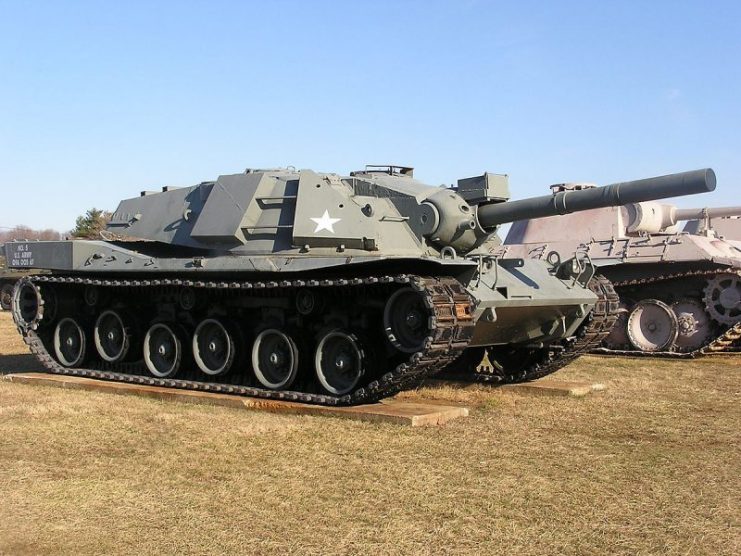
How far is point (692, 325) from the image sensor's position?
19.6m

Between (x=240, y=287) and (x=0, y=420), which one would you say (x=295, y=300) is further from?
(x=0, y=420)

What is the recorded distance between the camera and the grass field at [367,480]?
5863 mm

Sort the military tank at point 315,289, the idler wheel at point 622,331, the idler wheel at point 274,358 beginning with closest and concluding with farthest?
the military tank at point 315,289 < the idler wheel at point 274,358 < the idler wheel at point 622,331

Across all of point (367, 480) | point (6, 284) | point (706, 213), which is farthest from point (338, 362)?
point (6, 284)

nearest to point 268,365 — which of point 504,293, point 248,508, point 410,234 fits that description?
point 410,234

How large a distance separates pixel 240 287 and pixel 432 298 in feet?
9.87

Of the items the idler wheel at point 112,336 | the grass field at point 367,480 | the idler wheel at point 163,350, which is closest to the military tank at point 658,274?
the grass field at point 367,480

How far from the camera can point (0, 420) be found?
10164mm

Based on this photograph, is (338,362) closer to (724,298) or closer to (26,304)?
(26,304)

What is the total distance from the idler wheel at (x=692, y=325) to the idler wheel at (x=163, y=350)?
37.4ft

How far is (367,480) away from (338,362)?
13.6 ft

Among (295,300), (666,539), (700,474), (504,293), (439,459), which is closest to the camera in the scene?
(666,539)

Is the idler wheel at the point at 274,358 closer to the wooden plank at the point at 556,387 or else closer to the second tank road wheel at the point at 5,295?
the wooden plank at the point at 556,387

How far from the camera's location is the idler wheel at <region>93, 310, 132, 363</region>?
13.8m
